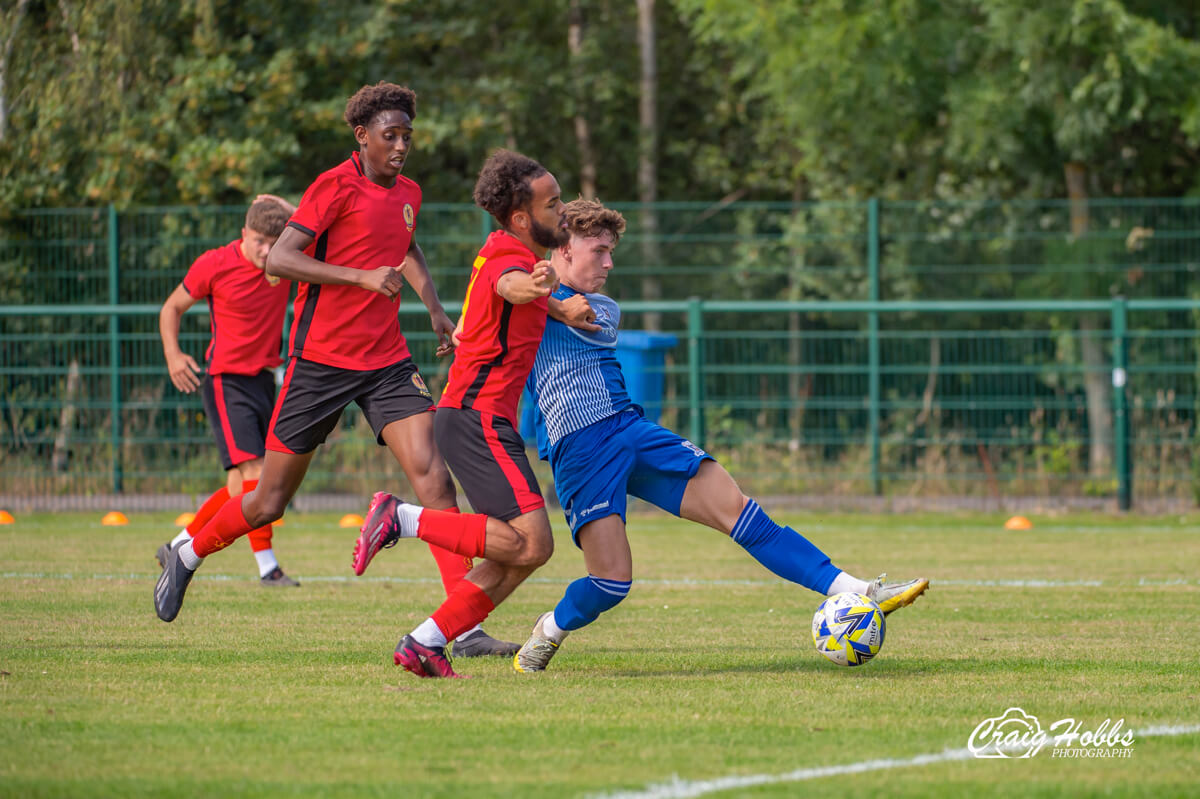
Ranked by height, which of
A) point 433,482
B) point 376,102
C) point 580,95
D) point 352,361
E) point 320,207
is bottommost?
point 433,482

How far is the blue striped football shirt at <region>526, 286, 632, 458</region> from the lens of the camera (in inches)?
229

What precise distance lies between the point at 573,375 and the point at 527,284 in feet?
1.79

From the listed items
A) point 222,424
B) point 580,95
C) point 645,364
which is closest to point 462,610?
point 222,424

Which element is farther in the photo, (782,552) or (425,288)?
(425,288)

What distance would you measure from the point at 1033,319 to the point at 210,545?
12.4 metres

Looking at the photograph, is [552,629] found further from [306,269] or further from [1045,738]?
[1045,738]

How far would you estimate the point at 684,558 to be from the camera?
35.6 ft

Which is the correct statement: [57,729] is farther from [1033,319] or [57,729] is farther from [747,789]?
[1033,319]

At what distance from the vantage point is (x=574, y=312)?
562 centimetres

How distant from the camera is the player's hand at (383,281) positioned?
609cm

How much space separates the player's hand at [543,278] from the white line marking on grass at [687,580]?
404 cm

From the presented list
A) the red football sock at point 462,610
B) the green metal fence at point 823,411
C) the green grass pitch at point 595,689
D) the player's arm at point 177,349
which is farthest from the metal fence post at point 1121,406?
the red football sock at point 462,610

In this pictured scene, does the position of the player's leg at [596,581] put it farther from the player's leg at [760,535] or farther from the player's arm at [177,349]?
the player's arm at [177,349]

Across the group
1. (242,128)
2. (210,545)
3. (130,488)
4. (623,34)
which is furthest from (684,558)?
(623,34)
